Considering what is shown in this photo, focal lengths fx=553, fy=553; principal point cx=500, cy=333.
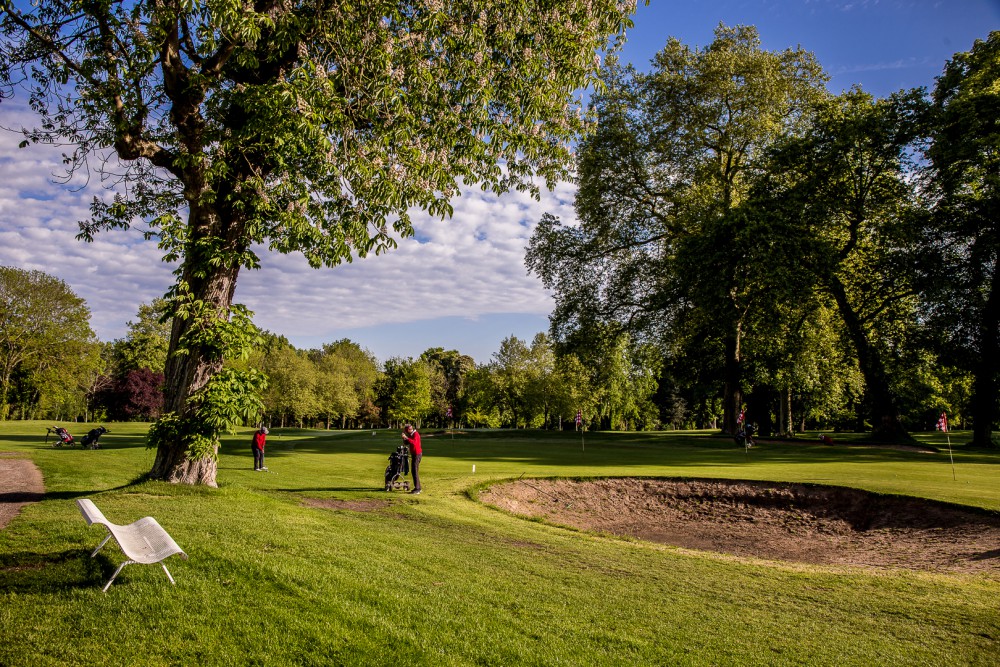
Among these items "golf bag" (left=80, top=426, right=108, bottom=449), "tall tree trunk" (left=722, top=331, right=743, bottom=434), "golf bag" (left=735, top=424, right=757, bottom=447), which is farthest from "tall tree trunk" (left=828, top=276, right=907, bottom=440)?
"golf bag" (left=80, top=426, right=108, bottom=449)

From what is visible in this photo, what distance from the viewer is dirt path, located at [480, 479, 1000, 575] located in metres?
12.5

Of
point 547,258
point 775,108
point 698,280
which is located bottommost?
point 698,280

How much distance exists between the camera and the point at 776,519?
16562 mm

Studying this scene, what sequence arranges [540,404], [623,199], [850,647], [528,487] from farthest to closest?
1. [540,404]
2. [623,199]
3. [528,487]
4. [850,647]

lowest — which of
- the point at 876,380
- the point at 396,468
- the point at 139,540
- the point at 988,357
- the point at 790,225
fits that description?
the point at 396,468

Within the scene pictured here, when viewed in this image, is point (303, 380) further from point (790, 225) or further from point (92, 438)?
point (790, 225)

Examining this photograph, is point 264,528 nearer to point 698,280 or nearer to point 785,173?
point 698,280

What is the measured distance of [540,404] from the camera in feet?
224

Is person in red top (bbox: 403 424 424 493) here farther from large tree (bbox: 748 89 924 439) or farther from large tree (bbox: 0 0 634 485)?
large tree (bbox: 748 89 924 439)

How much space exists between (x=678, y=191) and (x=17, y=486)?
1443 inches

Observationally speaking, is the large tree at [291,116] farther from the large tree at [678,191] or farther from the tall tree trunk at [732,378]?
the tall tree trunk at [732,378]

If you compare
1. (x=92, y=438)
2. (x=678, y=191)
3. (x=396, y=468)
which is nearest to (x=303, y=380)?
(x=92, y=438)

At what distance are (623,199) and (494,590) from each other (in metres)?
34.9

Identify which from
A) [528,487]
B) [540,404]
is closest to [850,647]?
[528,487]
